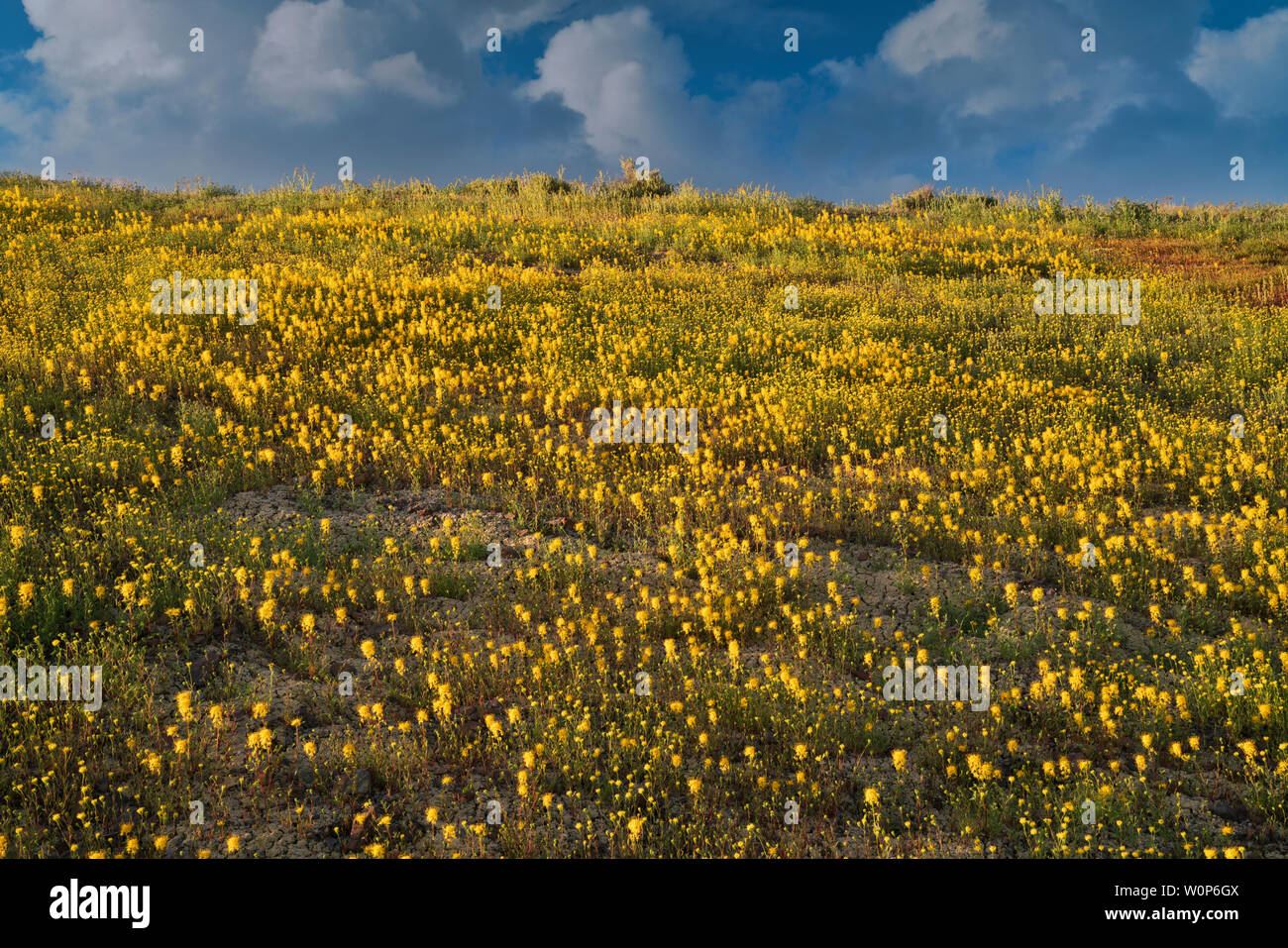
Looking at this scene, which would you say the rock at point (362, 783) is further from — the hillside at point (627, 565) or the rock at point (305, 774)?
the rock at point (305, 774)

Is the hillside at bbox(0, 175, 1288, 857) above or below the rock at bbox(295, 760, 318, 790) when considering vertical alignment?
above

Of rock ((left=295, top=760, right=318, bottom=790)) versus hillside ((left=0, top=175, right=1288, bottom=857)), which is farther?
rock ((left=295, top=760, right=318, bottom=790))

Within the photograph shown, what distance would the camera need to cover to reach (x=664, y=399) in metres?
11.2

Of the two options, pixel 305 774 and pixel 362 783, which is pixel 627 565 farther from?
pixel 305 774

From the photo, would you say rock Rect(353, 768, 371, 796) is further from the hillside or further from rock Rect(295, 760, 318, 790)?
rock Rect(295, 760, 318, 790)

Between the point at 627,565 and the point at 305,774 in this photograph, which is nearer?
the point at 305,774

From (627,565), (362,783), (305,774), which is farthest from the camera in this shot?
(627,565)

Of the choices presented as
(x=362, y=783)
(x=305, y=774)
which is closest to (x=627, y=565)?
(x=362, y=783)

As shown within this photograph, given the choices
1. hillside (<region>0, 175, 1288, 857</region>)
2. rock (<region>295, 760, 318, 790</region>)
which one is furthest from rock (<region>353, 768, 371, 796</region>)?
rock (<region>295, 760, 318, 790</region>)

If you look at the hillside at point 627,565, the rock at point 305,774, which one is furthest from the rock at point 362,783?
the rock at point 305,774

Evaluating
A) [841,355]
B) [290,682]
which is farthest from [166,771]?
[841,355]

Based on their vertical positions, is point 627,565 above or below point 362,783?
above

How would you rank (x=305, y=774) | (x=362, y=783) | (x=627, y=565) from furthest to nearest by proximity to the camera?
(x=627, y=565) → (x=305, y=774) → (x=362, y=783)
